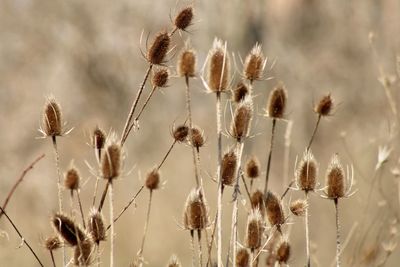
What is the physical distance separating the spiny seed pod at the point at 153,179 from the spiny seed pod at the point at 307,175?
0.46 meters

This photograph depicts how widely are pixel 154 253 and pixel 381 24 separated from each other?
778cm

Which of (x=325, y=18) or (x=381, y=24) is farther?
(x=325, y=18)

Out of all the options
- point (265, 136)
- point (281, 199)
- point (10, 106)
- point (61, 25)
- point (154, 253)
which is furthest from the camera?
point (10, 106)

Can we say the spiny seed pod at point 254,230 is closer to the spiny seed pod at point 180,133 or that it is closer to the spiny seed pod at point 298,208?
the spiny seed pod at point 298,208

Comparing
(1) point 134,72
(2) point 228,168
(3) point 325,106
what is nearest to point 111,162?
(2) point 228,168

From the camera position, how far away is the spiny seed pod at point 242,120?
2.01 meters

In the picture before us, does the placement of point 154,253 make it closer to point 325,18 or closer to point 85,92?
point 85,92

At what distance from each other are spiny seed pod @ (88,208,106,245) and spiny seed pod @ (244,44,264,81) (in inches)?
22.9

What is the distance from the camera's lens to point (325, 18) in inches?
646

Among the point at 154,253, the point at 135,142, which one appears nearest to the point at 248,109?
the point at 154,253

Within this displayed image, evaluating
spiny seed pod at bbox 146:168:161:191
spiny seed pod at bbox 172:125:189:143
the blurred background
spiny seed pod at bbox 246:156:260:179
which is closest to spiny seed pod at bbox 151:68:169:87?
spiny seed pod at bbox 172:125:189:143

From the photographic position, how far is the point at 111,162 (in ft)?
5.67

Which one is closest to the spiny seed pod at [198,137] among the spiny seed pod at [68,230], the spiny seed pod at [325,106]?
the spiny seed pod at [325,106]

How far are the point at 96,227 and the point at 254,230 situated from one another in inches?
16.5
